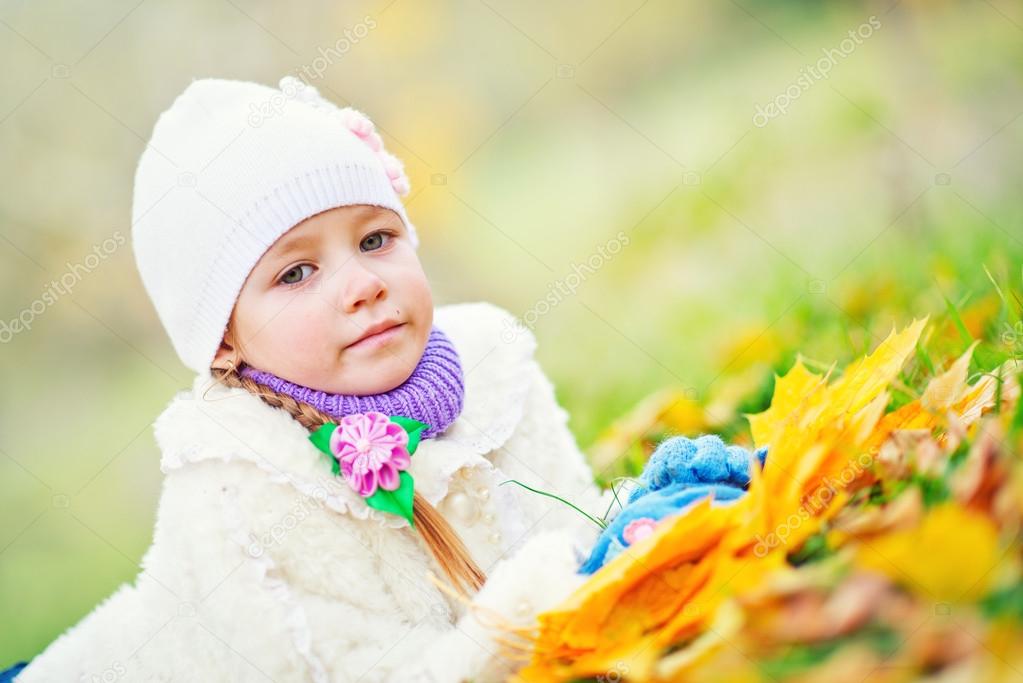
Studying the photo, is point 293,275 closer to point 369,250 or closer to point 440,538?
point 369,250

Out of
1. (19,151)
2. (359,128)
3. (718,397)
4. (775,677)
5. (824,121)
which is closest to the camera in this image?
(775,677)

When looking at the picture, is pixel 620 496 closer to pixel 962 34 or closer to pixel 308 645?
pixel 308 645

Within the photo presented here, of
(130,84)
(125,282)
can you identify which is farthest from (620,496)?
(130,84)

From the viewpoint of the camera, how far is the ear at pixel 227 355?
4.91ft

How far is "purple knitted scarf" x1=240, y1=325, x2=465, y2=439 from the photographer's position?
4.67 ft

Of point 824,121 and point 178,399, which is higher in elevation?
point 824,121

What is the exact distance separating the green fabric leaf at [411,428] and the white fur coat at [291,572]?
38mm

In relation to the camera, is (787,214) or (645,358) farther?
(787,214)

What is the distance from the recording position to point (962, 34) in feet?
15.0

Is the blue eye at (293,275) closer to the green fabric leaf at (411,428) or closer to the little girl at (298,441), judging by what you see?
the little girl at (298,441)

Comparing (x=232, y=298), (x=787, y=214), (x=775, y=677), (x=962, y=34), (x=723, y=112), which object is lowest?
(x=232, y=298)

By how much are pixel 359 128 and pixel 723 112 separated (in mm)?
3804

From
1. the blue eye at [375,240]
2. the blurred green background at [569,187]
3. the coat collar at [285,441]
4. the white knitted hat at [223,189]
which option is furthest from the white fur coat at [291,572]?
the blurred green background at [569,187]

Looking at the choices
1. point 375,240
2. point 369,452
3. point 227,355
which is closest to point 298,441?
point 369,452
